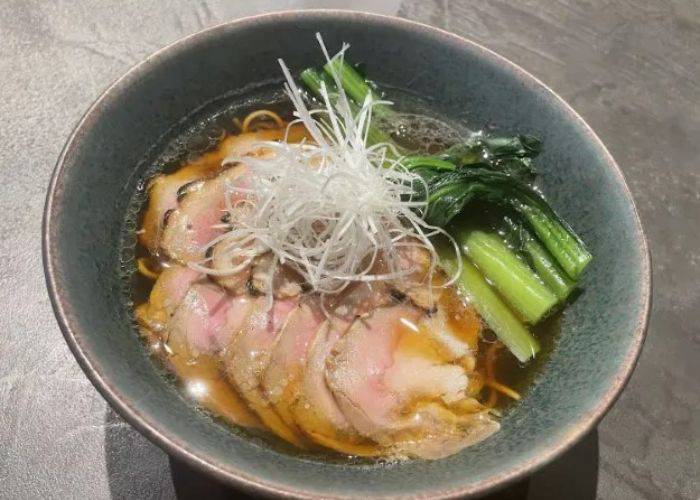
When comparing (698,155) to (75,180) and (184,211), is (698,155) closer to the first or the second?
(184,211)

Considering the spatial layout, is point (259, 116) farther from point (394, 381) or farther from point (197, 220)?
point (394, 381)

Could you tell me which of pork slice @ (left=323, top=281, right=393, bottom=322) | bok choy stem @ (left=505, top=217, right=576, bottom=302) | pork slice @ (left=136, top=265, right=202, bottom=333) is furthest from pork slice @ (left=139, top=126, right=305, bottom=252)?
bok choy stem @ (left=505, top=217, right=576, bottom=302)

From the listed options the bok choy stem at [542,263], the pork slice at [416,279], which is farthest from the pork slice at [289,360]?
the bok choy stem at [542,263]

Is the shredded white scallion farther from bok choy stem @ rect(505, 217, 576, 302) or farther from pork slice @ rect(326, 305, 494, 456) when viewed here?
bok choy stem @ rect(505, 217, 576, 302)

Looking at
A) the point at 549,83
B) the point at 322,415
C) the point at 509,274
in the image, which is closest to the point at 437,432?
the point at 322,415

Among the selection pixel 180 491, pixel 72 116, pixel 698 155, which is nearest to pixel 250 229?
pixel 180 491
